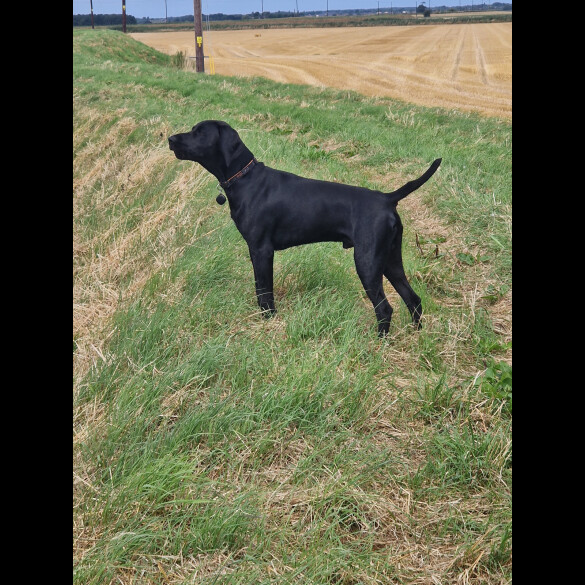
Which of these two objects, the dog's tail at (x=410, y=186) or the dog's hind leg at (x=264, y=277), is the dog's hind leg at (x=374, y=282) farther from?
the dog's hind leg at (x=264, y=277)

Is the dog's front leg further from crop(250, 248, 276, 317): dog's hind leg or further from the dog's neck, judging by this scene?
the dog's neck

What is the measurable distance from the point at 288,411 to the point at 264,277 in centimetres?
121

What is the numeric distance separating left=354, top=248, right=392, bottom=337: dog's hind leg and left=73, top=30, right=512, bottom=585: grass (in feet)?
0.50

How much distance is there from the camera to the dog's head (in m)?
3.99

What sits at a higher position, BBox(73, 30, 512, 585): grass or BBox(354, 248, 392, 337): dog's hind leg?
BBox(354, 248, 392, 337): dog's hind leg

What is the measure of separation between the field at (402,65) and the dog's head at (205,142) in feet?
37.3

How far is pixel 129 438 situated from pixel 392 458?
121 cm

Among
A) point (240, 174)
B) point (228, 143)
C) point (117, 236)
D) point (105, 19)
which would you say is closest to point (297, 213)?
point (240, 174)

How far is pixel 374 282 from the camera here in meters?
3.90

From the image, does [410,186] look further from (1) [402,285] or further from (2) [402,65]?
(2) [402,65]

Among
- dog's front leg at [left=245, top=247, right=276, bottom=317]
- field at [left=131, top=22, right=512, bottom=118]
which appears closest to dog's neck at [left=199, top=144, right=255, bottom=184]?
dog's front leg at [left=245, top=247, right=276, bottom=317]

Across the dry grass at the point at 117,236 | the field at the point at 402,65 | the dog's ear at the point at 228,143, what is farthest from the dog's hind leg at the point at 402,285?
the field at the point at 402,65

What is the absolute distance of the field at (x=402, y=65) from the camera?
58.4 ft
